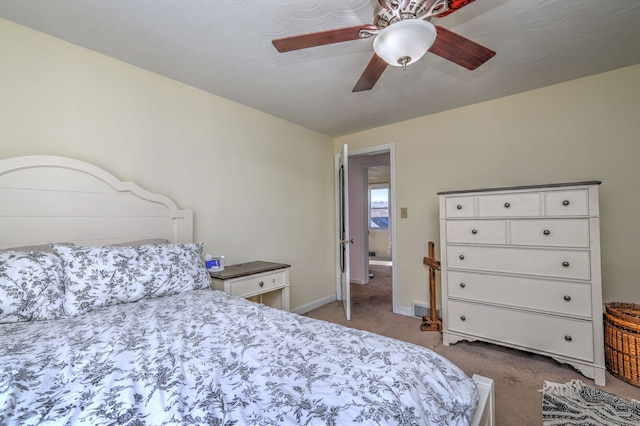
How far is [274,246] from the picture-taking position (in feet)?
10.1

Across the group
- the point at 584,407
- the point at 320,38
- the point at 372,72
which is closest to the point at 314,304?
the point at 584,407

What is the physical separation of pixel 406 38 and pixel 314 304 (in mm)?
3043

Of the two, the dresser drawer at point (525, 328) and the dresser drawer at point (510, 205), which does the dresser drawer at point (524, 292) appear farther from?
the dresser drawer at point (510, 205)

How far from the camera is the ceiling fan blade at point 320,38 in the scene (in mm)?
1285

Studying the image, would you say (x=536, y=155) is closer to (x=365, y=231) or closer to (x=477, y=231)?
(x=477, y=231)

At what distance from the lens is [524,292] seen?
2168 mm

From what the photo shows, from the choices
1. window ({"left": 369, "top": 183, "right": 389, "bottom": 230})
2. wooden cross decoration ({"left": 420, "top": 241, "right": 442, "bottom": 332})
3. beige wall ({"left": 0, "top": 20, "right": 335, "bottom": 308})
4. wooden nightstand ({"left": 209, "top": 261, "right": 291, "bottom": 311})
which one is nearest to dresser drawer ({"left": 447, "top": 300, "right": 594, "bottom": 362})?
wooden cross decoration ({"left": 420, "top": 241, "right": 442, "bottom": 332})

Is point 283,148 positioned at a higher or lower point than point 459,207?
Answer: higher

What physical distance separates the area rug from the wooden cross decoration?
103 centimetres

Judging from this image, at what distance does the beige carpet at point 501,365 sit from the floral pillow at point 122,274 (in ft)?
6.31

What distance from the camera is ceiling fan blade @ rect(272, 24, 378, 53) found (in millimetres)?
1285

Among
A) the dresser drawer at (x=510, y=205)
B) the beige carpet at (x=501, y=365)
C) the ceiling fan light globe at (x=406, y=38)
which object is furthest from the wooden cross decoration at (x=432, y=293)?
the ceiling fan light globe at (x=406, y=38)

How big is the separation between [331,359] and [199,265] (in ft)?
4.18

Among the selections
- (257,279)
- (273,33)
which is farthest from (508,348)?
(273,33)
